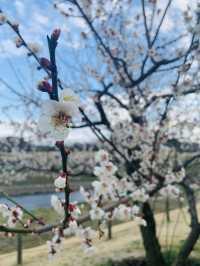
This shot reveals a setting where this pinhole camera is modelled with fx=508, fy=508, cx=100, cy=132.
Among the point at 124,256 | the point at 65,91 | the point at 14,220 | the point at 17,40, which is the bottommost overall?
the point at 124,256

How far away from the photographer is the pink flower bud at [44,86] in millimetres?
1464

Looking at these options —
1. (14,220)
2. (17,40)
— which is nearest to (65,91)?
(17,40)

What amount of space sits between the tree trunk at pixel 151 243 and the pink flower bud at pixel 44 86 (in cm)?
738

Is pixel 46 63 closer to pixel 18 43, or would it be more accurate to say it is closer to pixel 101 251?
pixel 18 43

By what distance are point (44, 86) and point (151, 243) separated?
302 inches

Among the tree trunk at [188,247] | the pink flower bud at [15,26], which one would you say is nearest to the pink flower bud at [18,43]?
the pink flower bud at [15,26]

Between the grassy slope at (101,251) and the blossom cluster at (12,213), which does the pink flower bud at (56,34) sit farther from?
the grassy slope at (101,251)

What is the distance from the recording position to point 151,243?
877 cm

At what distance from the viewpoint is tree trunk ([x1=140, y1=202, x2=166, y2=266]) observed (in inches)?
342

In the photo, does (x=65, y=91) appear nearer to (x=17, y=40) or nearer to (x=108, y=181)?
(x=17, y=40)

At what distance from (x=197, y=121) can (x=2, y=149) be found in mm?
8134

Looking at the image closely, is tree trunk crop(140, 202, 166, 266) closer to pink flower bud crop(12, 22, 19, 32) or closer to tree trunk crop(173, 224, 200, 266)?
tree trunk crop(173, 224, 200, 266)

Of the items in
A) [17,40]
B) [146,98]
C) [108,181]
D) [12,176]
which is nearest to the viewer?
[17,40]

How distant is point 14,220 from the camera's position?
3557 mm
